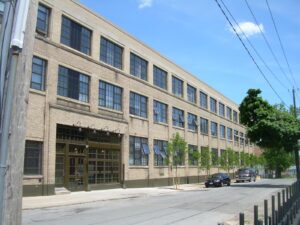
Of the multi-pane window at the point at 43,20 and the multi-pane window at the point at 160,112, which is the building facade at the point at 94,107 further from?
the multi-pane window at the point at 160,112

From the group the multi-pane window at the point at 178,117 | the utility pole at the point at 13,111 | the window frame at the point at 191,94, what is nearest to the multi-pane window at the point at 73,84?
the multi-pane window at the point at 178,117

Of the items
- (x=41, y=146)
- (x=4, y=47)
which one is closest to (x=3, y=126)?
(x=4, y=47)

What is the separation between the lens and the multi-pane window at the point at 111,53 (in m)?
36.9

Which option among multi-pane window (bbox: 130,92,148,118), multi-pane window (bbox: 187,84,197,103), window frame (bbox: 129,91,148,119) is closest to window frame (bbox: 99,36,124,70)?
window frame (bbox: 129,91,148,119)

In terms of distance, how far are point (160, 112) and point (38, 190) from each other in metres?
22.2

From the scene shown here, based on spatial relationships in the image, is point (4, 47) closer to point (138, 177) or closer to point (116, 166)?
Result: point (116, 166)

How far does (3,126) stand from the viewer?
11.9 feet

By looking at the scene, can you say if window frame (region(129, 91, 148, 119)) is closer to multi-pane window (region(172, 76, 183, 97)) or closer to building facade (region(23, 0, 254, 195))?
building facade (region(23, 0, 254, 195))

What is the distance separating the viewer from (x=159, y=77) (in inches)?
1903

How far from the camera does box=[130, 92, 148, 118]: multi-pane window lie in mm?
41094

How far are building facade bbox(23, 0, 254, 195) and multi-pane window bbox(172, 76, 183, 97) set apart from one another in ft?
Result: 0.39

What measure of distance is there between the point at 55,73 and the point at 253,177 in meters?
41.1

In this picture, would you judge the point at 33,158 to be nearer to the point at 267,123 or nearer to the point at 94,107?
the point at 94,107

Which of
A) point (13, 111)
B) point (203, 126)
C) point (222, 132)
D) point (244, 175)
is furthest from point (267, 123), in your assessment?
point (13, 111)
